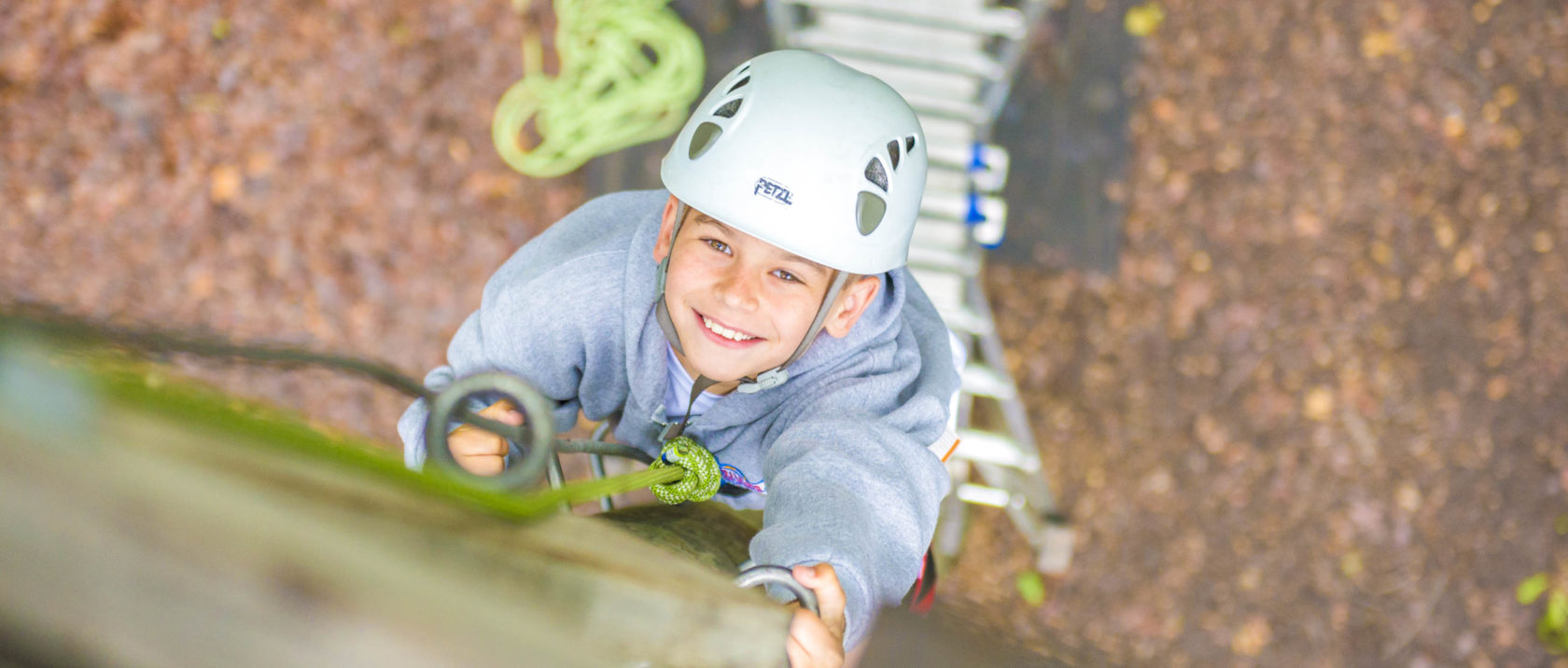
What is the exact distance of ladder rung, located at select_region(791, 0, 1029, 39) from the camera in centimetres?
257

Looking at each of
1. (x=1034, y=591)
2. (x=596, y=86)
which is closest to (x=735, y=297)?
(x=596, y=86)

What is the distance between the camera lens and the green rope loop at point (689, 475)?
1379 mm

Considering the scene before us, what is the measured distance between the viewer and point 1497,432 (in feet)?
10.2

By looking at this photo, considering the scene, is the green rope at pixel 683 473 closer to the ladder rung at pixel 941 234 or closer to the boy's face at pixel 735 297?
the boy's face at pixel 735 297

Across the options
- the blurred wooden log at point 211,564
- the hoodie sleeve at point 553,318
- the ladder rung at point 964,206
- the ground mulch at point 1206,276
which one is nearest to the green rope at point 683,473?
the hoodie sleeve at point 553,318

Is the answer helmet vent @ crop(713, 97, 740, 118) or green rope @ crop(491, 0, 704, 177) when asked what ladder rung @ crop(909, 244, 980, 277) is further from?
helmet vent @ crop(713, 97, 740, 118)

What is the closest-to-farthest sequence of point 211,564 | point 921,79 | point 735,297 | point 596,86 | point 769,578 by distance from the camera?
point 211,564, point 769,578, point 735,297, point 921,79, point 596,86

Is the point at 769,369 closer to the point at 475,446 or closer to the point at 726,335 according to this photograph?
the point at 726,335

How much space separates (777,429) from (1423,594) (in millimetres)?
2764

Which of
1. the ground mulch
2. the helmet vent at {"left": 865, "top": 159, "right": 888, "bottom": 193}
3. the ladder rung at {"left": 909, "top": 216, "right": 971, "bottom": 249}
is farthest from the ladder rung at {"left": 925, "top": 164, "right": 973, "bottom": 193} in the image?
the helmet vent at {"left": 865, "top": 159, "right": 888, "bottom": 193}

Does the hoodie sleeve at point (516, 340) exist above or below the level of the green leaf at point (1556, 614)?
above

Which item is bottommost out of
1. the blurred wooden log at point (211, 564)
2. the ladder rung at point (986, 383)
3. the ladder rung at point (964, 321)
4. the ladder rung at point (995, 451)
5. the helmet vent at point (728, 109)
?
the ladder rung at point (995, 451)

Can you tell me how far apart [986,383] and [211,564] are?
251 cm

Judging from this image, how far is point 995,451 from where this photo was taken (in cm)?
271
